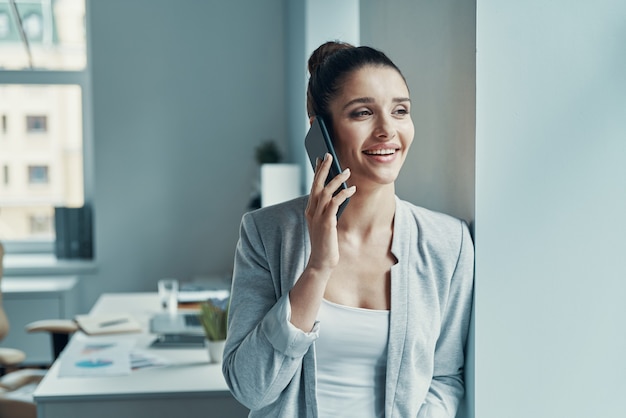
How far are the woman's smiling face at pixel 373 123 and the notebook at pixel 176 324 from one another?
196 centimetres

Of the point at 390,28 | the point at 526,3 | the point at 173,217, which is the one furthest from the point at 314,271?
the point at 173,217

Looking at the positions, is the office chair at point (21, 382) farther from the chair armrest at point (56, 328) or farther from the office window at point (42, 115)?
the office window at point (42, 115)

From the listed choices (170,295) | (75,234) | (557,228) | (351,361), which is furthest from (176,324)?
(75,234)

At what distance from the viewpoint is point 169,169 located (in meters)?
5.45

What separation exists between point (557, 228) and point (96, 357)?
6.45 ft

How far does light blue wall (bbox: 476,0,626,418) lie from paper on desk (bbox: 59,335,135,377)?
1.62 m

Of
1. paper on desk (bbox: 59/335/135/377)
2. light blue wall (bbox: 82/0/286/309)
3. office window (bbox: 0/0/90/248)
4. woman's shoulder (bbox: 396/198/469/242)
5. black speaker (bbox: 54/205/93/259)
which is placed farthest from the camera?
office window (bbox: 0/0/90/248)

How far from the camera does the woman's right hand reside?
53.4 inches

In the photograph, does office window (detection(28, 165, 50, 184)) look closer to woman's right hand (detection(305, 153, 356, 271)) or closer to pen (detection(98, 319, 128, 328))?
pen (detection(98, 319, 128, 328))

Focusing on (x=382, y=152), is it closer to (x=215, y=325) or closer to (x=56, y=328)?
(x=215, y=325)

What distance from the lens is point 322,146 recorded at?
1.43 metres

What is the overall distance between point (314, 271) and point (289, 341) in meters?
0.13

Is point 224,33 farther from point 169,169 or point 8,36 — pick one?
point 8,36

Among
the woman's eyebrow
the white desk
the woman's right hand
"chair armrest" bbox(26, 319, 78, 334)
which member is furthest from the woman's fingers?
"chair armrest" bbox(26, 319, 78, 334)
